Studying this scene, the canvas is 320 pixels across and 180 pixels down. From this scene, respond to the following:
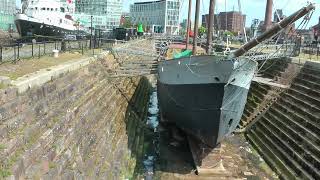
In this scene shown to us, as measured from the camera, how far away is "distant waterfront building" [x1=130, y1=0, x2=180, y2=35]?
361 feet

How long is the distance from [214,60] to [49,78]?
650 centimetres

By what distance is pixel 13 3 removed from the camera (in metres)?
85.2

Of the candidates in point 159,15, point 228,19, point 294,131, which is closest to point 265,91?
point 294,131

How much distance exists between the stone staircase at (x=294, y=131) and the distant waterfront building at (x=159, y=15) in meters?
79.2

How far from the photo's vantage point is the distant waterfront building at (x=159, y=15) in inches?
4329

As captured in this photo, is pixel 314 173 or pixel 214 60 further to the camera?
pixel 214 60

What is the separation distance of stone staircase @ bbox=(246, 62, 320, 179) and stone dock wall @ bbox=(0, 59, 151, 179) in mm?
5966

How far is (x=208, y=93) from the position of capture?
16.2 meters

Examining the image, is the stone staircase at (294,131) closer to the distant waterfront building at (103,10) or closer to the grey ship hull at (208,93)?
the grey ship hull at (208,93)

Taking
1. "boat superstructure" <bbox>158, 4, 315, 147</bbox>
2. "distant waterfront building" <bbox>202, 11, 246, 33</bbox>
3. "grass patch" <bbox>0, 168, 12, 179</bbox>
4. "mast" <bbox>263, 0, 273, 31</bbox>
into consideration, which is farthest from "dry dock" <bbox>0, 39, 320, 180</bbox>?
"mast" <bbox>263, 0, 273, 31</bbox>

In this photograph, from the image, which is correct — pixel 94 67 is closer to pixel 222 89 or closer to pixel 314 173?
pixel 222 89

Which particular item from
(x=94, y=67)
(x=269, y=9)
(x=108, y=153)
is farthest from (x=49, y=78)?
(x=269, y=9)

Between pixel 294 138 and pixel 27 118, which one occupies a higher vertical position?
pixel 27 118

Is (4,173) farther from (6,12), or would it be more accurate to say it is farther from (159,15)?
(159,15)
